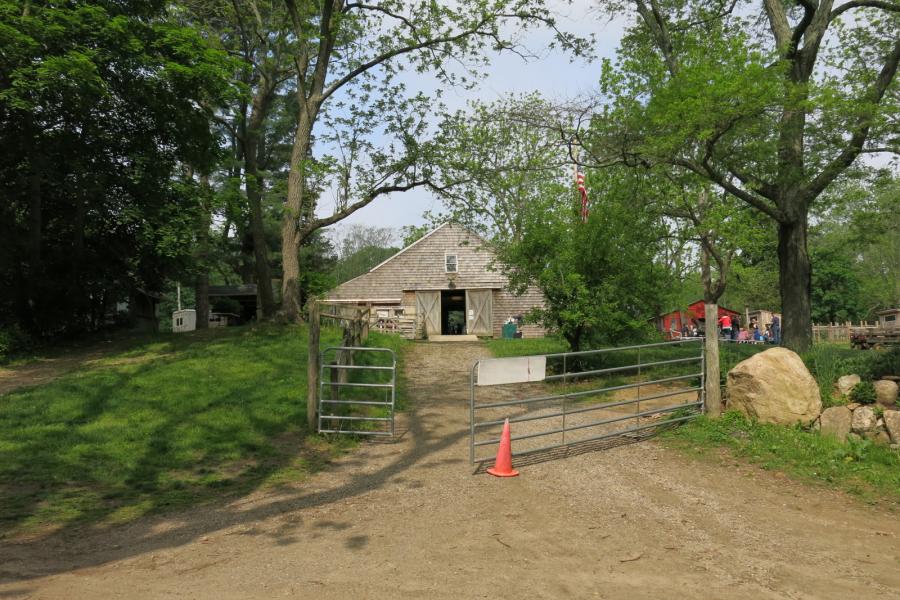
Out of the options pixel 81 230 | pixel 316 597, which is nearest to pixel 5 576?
pixel 316 597

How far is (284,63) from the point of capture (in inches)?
837

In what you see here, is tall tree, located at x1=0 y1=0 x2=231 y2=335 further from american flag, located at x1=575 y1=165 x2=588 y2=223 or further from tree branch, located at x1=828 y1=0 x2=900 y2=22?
tree branch, located at x1=828 y1=0 x2=900 y2=22

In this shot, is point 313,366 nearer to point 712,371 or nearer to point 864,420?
point 712,371

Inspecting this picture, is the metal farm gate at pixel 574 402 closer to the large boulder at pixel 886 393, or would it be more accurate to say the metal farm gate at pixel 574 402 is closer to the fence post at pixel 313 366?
the large boulder at pixel 886 393

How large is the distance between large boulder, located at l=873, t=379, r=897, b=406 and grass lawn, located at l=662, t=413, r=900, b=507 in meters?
0.96

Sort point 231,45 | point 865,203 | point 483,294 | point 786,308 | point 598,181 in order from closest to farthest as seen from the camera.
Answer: point 786,308 → point 598,181 → point 865,203 → point 231,45 → point 483,294

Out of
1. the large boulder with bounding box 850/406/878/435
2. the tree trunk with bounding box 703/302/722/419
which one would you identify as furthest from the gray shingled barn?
the large boulder with bounding box 850/406/878/435

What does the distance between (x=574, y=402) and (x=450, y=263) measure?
2050 cm

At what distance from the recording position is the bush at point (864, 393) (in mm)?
A: 8320

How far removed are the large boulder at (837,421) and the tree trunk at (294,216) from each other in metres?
14.2

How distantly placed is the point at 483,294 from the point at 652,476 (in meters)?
23.7

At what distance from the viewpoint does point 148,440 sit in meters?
8.31

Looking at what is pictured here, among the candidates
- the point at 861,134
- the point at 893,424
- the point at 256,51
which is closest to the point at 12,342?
the point at 256,51

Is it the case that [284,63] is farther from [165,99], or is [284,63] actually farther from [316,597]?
[316,597]
